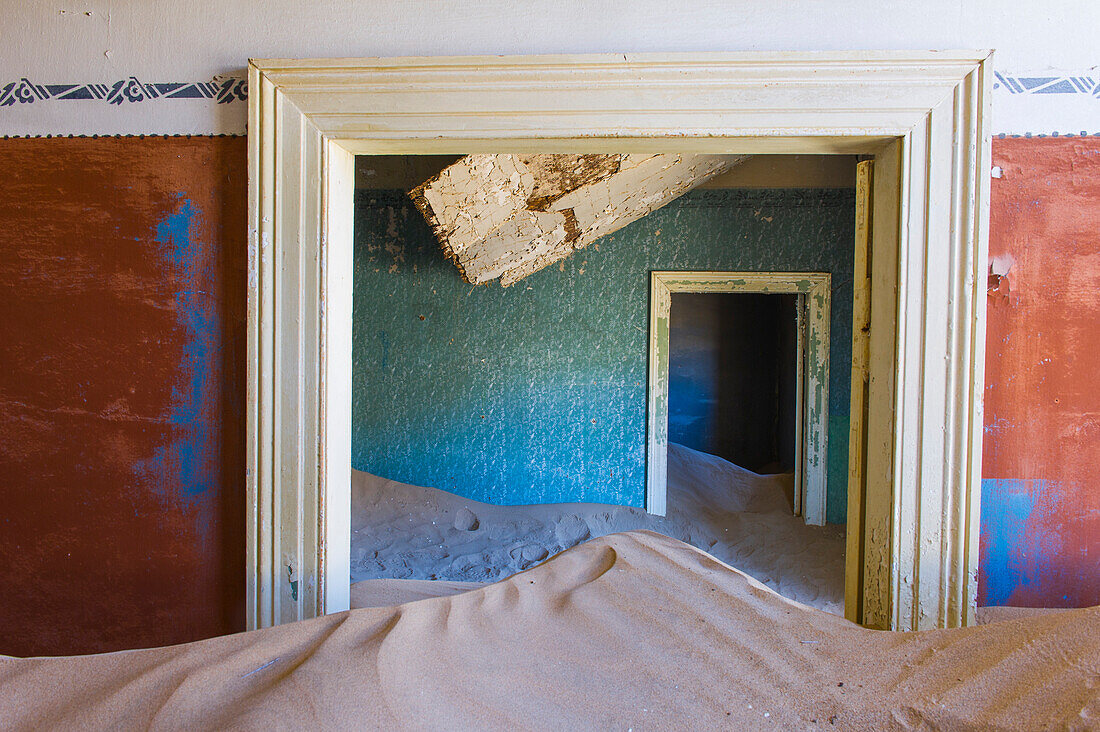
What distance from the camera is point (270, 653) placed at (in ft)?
3.52

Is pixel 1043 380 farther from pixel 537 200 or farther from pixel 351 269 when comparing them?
pixel 537 200

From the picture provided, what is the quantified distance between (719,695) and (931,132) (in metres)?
1.52

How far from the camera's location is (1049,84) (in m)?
1.59

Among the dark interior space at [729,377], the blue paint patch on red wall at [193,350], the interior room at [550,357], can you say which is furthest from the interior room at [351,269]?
the dark interior space at [729,377]

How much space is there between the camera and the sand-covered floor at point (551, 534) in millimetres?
3943

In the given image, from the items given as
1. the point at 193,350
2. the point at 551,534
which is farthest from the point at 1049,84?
the point at 551,534

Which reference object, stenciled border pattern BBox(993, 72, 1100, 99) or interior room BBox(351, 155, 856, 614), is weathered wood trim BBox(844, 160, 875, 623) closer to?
stenciled border pattern BBox(993, 72, 1100, 99)

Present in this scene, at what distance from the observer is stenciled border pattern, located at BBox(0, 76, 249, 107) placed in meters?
1.72

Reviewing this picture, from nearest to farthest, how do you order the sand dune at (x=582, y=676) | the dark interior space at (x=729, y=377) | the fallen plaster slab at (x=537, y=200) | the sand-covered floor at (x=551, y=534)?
the sand dune at (x=582, y=676), the fallen plaster slab at (x=537, y=200), the sand-covered floor at (x=551, y=534), the dark interior space at (x=729, y=377)

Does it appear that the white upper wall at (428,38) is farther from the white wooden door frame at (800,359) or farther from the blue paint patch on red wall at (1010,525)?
the white wooden door frame at (800,359)

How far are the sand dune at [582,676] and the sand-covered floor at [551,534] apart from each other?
8.82ft

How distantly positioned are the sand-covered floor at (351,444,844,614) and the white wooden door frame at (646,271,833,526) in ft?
0.95

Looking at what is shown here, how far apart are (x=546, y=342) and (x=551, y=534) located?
1.52 m

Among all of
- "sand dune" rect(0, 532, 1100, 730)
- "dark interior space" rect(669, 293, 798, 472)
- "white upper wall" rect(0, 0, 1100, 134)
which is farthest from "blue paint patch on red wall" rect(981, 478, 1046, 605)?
"dark interior space" rect(669, 293, 798, 472)
